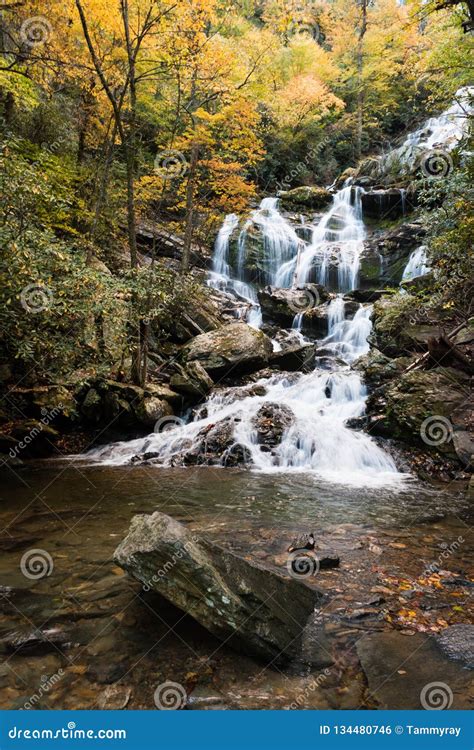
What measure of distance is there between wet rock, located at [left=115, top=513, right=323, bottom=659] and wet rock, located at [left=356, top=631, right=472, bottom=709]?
51 cm

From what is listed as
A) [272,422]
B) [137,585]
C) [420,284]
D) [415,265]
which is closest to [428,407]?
[272,422]

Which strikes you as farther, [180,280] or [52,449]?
[180,280]

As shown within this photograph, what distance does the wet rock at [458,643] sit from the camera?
2939 millimetres

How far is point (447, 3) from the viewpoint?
577 cm

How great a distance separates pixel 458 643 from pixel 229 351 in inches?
388

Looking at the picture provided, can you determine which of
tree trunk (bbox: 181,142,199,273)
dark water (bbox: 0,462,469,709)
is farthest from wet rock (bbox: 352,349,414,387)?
tree trunk (bbox: 181,142,199,273)

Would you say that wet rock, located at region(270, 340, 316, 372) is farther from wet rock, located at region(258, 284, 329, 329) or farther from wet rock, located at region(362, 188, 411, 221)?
wet rock, located at region(362, 188, 411, 221)

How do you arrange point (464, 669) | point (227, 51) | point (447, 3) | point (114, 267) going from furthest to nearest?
1. point (114, 267)
2. point (227, 51)
3. point (447, 3)
4. point (464, 669)

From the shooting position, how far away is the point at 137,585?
12.3 ft

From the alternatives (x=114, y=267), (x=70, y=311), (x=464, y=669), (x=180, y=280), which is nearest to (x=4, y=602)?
(x=464, y=669)

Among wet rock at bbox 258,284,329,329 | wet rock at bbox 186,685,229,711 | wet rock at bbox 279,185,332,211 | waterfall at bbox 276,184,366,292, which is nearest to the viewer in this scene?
wet rock at bbox 186,685,229,711

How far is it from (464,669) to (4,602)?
3.42 m

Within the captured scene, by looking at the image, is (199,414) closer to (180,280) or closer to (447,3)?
(180,280)

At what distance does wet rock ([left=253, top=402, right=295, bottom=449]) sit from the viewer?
31.4 ft
